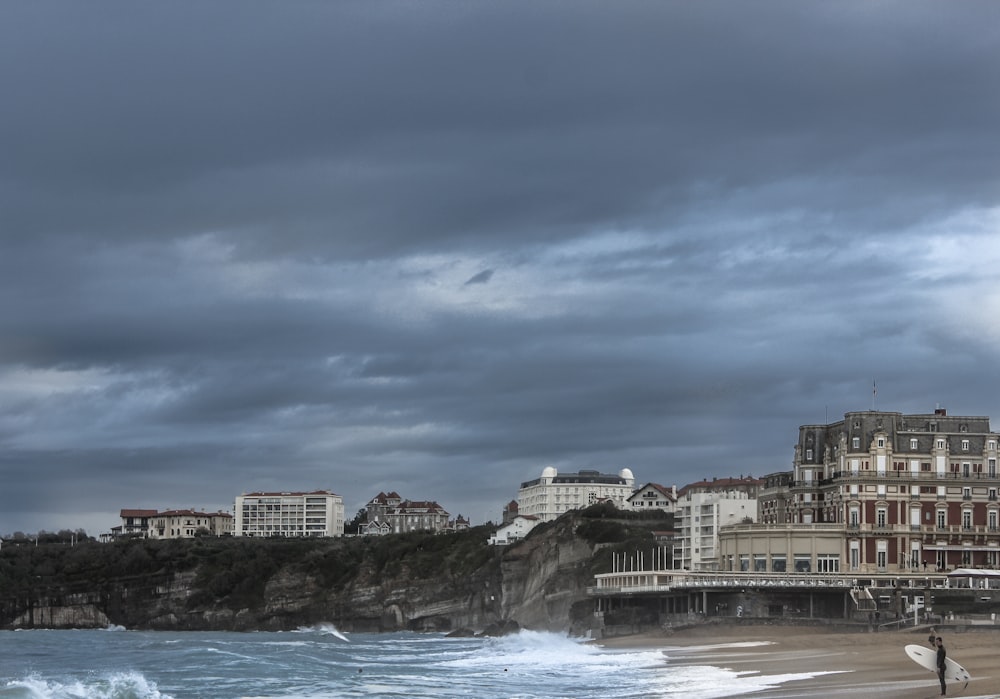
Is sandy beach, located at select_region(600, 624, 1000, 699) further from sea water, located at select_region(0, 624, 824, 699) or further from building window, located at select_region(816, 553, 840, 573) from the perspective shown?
building window, located at select_region(816, 553, 840, 573)

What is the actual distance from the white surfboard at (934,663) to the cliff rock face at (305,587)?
9894 centimetres

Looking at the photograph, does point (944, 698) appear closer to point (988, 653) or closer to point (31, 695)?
point (988, 653)

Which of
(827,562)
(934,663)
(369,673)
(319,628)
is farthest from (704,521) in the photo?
(934,663)

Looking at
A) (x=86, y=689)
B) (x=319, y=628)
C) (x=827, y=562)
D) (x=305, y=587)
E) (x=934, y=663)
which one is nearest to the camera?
(x=934, y=663)

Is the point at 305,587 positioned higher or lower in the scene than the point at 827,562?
lower

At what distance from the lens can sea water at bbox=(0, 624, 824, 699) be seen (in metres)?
56.3

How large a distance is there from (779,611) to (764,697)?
1926 inches

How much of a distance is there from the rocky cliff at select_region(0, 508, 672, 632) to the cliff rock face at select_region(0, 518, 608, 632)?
157mm

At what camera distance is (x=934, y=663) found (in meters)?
44.9

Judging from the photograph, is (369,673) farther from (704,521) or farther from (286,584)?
(286,584)

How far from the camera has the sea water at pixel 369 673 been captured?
2216 inches

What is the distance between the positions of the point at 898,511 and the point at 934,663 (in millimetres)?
62423

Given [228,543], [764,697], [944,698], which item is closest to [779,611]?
[764,697]

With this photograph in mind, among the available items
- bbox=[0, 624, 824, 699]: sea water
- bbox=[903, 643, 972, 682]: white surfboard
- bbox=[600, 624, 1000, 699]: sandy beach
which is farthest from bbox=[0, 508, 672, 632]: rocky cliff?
bbox=[903, 643, 972, 682]: white surfboard
